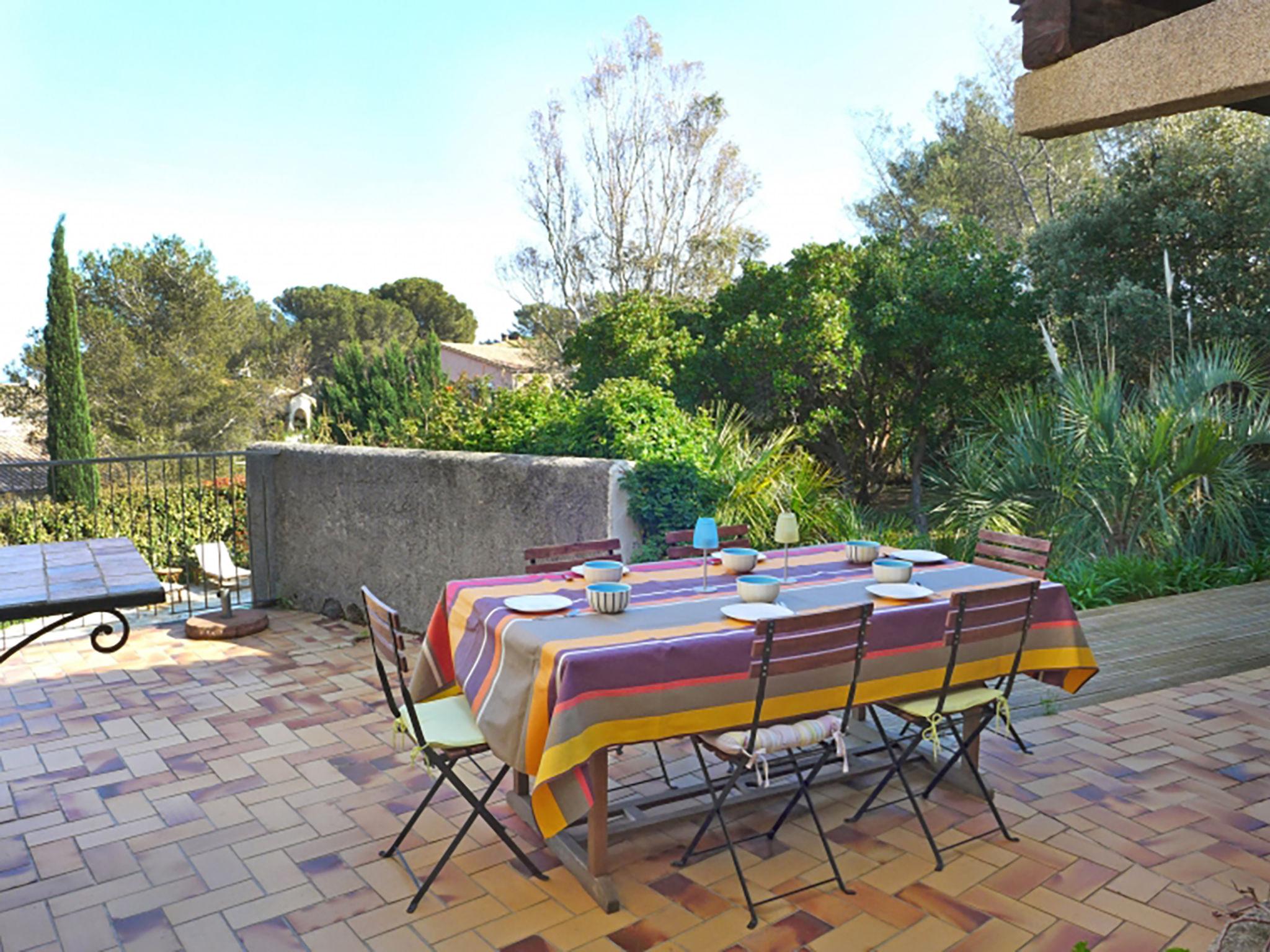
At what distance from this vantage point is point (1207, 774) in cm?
374

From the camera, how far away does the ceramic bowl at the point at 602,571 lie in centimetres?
345

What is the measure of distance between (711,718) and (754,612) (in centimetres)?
39

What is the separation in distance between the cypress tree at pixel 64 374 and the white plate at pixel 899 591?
18.5m

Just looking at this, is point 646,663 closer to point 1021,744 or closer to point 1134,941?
point 1134,941

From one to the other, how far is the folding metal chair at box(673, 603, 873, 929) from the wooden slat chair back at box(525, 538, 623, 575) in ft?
3.79

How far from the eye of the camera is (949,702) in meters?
3.25

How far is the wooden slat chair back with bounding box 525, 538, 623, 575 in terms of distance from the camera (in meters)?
3.92

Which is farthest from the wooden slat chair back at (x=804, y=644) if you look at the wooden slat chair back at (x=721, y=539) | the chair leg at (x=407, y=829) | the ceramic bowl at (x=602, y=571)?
the wooden slat chair back at (x=721, y=539)

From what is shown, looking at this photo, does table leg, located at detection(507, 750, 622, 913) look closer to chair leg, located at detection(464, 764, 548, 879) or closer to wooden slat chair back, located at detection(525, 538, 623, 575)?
chair leg, located at detection(464, 764, 548, 879)

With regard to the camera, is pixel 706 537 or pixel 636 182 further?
pixel 636 182

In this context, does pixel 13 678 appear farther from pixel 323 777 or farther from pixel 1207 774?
pixel 1207 774

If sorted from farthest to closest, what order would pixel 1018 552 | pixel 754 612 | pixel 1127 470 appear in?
pixel 1127 470
pixel 1018 552
pixel 754 612

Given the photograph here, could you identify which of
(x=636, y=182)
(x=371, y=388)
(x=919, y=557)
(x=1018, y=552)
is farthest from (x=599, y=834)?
(x=636, y=182)

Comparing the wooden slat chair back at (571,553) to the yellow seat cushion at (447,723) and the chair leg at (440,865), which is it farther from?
the chair leg at (440,865)
